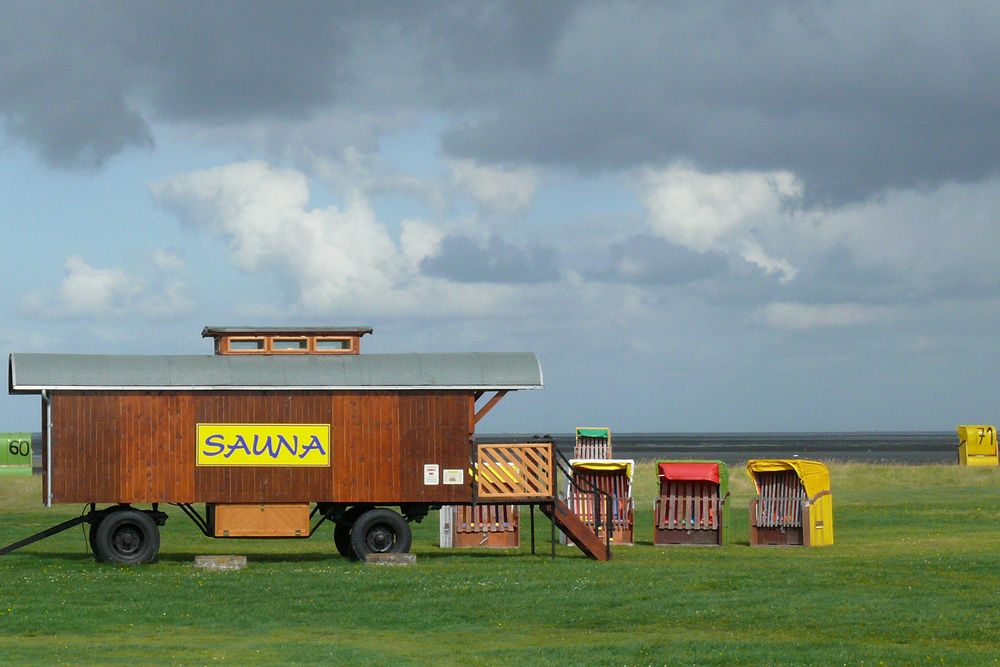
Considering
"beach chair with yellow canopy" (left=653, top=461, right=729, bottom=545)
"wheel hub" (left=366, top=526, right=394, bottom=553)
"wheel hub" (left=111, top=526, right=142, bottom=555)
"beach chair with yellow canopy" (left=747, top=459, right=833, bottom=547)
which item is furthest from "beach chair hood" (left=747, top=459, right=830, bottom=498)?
"wheel hub" (left=111, top=526, right=142, bottom=555)

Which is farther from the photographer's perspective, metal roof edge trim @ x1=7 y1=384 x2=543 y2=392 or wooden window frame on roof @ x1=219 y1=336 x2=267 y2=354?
wooden window frame on roof @ x1=219 y1=336 x2=267 y2=354

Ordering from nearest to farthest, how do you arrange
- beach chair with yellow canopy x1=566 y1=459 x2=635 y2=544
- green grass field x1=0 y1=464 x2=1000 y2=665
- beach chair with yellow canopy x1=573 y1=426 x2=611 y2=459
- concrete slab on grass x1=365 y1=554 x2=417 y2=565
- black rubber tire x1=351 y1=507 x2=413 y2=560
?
green grass field x1=0 y1=464 x2=1000 y2=665
concrete slab on grass x1=365 y1=554 x2=417 y2=565
black rubber tire x1=351 y1=507 x2=413 y2=560
beach chair with yellow canopy x1=566 y1=459 x2=635 y2=544
beach chair with yellow canopy x1=573 y1=426 x2=611 y2=459

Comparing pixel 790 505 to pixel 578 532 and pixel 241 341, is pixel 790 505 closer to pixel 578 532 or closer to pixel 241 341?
pixel 578 532

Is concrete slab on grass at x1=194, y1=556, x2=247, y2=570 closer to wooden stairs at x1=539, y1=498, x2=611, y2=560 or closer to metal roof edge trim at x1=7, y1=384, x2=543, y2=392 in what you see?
metal roof edge trim at x1=7, y1=384, x2=543, y2=392

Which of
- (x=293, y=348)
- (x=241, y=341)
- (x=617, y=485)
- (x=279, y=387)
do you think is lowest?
(x=617, y=485)

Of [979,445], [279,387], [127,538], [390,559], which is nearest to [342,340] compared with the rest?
[279,387]

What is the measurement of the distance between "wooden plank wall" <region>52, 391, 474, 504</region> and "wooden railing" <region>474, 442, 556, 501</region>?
0.37 meters

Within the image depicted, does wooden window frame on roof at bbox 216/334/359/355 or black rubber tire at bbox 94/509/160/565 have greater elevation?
wooden window frame on roof at bbox 216/334/359/355

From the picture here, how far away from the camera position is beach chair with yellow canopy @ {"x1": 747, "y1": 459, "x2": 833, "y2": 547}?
32.2 m

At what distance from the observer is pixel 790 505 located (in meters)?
32.7

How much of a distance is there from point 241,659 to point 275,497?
12064mm

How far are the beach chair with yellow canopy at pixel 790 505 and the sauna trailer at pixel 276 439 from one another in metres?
5.51

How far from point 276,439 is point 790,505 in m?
11.5

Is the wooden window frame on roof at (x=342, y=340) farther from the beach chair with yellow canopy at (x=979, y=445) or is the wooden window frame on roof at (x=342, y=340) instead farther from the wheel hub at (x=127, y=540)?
the beach chair with yellow canopy at (x=979, y=445)
